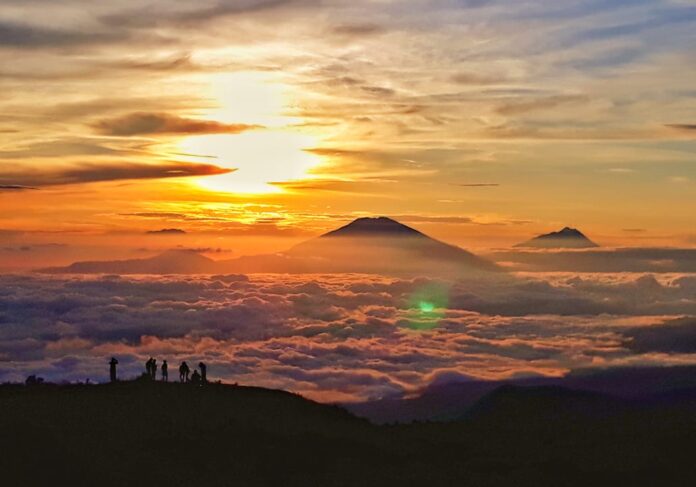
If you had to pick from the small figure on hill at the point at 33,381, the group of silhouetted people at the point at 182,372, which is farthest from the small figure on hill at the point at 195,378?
the small figure on hill at the point at 33,381

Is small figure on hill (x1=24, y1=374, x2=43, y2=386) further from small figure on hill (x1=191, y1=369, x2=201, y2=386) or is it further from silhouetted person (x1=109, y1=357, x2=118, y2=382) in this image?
small figure on hill (x1=191, y1=369, x2=201, y2=386)

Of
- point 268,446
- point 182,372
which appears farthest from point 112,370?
point 268,446

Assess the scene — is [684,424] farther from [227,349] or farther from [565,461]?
[227,349]

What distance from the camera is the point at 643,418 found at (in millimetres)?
79625

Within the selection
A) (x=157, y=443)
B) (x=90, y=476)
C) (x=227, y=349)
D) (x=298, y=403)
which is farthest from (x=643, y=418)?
(x=227, y=349)

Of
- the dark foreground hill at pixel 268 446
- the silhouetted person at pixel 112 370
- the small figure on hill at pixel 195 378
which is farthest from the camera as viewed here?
the small figure on hill at pixel 195 378

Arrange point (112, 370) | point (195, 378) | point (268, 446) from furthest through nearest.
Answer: point (195, 378) → point (112, 370) → point (268, 446)

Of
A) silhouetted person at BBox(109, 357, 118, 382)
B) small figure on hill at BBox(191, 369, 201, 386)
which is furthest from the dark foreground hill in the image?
silhouetted person at BBox(109, 357, 118, 382)

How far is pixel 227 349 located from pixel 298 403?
134m

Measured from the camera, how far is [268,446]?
165ft

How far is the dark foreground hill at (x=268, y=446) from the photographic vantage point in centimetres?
4412

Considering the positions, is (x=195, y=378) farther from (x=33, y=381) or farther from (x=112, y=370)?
(x=33, y=381)

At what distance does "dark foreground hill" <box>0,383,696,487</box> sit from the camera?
145 feet

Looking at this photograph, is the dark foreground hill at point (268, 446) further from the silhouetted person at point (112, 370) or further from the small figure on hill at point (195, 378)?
the silhouetted person at point (112, 370)
